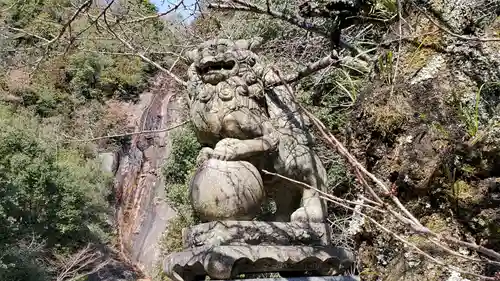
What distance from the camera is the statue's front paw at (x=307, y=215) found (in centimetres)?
243

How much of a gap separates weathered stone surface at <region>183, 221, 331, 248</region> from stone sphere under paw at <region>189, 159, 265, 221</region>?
1.8 inches

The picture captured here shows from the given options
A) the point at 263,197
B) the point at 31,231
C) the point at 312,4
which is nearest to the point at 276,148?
the point at 263,197

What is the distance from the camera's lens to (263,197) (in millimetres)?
2342

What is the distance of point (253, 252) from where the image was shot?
2143 millimetres

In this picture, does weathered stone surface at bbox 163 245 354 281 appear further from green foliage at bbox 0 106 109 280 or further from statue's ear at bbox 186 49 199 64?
green foliage at bbox 0 106 109 280

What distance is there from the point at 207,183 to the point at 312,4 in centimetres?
79

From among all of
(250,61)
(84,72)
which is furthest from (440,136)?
(84,72)

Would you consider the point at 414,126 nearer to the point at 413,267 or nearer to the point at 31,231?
the point at 413,267

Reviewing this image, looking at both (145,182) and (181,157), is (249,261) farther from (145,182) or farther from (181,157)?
(145,182)

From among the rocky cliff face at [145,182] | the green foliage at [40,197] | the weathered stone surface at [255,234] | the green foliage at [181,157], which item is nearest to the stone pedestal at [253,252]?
the weathered stone surface at [255,234]

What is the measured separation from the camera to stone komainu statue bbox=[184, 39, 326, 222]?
225 centimetres

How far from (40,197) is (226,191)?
28.3ft

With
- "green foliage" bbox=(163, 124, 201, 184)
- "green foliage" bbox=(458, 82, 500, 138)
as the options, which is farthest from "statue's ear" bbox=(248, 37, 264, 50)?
"green foliage" bbox=(163, 124, 201, 184)

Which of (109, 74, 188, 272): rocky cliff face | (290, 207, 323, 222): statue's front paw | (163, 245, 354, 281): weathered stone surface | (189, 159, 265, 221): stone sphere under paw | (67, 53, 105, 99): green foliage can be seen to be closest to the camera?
(163, 245, 354, 281): weathered stone surface
